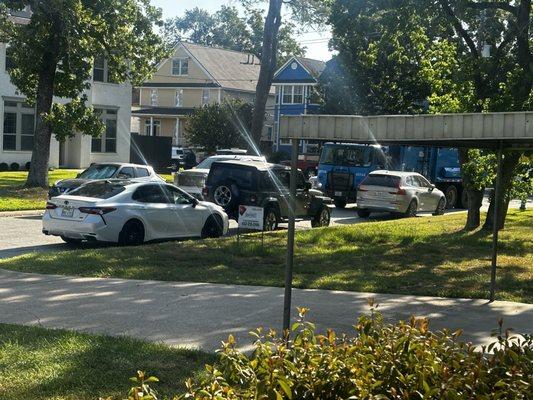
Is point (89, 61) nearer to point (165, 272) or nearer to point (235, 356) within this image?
point (165, 272)

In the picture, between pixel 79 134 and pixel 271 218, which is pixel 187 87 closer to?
pixel 79 134

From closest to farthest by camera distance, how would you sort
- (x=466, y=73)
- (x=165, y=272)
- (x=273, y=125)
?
(x=165, y=272) < (x=466, y=73) < (x=273, y=125)

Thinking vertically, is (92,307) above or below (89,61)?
below

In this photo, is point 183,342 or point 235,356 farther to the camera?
point 183,342

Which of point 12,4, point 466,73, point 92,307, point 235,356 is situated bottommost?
point 92,307

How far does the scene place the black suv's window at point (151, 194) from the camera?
687 inches

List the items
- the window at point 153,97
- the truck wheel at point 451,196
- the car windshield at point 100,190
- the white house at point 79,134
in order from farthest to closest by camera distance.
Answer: the window at point 153,97
the white house at point 79,134
the truck wheel at point 451,196
the car windshield at point 100,190

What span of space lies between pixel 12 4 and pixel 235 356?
1023 inches

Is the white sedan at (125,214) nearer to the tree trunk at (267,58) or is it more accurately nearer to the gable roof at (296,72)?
the tree trunk at (267,58)

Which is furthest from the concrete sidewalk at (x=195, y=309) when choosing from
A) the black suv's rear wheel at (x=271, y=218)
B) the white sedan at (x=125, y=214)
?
the black suv's rear wheel at (x=271, y=218)

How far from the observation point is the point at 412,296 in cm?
1212

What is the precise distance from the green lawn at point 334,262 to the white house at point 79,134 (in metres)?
27.4

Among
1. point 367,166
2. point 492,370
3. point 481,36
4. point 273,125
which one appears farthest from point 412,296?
point 273,125

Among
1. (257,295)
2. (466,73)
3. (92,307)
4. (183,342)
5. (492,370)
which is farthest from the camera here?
(466,73)
